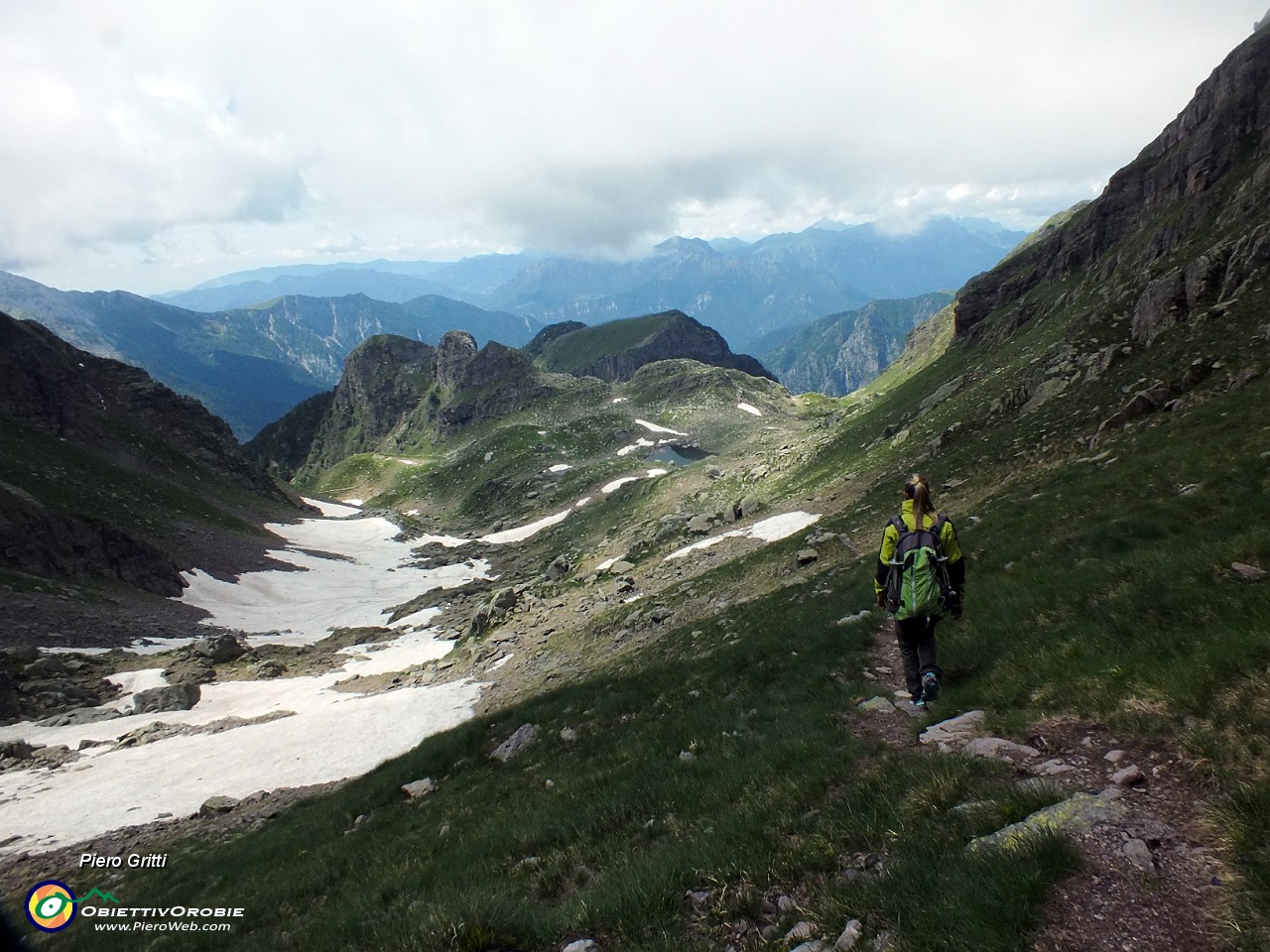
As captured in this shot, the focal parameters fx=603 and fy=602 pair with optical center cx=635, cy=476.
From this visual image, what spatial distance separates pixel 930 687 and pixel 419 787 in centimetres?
1313

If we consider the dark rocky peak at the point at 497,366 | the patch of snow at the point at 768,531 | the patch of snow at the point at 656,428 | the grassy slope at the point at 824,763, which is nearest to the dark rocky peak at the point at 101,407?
the patch of snow at the point at 656,428

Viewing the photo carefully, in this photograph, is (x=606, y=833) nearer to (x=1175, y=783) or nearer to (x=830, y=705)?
(x=830, y=705)

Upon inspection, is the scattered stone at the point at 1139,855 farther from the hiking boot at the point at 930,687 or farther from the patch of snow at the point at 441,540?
the patch of snow at the point at 441,540

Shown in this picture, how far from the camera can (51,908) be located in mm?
13867

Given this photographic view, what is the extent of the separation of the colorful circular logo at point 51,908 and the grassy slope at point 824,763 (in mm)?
548

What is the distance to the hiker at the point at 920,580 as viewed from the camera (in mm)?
9422

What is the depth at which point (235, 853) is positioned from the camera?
1583 centimetres

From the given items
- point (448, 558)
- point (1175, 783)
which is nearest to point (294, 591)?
point (448, 558)

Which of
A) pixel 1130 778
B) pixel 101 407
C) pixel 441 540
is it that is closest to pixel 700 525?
pixel 1130 778

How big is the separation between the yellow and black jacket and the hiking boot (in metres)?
1.37

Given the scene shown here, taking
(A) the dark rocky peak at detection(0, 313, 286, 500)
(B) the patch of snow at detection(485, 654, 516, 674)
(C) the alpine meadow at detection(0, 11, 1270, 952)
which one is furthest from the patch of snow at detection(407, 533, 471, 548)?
(B) the patch of snow at detection(485, 654, 516, 674)

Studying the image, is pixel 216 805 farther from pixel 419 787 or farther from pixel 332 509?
pixel 332 509

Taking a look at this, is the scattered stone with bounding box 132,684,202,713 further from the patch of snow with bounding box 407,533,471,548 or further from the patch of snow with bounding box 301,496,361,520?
the patch of snow with bounding box 301,496,361,520

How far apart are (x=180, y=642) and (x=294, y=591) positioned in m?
21.8
